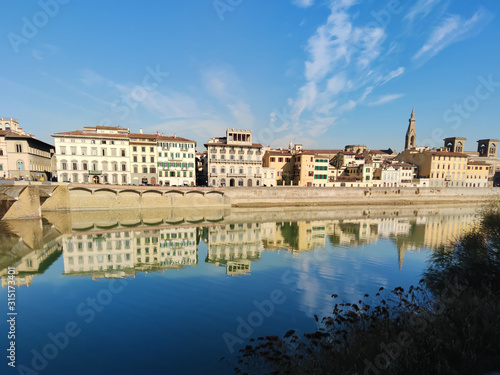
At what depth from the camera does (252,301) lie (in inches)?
476

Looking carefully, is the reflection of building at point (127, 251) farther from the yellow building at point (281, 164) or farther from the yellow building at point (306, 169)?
the yellow building at point (281, 164)

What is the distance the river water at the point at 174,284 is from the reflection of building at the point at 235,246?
116 millimetres

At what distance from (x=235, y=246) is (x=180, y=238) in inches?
273

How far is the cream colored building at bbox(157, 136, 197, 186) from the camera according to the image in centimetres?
5056

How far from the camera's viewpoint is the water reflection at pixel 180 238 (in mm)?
18641

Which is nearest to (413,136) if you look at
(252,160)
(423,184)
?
(423,184)

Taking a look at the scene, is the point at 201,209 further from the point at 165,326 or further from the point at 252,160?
the point at 165,326

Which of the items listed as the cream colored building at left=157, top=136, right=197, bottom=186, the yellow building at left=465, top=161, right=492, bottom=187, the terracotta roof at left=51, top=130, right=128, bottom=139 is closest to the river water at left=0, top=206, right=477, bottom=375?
the cream colored building at left=157, top=136, right=197, bottom=186

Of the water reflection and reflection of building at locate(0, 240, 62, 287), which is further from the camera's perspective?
the water reflection

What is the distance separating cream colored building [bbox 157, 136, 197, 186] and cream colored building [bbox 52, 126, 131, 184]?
6.61 meters

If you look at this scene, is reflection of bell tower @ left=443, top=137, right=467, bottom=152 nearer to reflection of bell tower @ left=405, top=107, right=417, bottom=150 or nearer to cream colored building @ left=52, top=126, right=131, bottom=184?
reflection of bell tower @ left=405, top=107, right=417, bottom=150

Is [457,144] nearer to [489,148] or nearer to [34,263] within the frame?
[489,148]

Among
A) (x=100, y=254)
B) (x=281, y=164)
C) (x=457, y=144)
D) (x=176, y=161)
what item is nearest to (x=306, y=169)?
(x=281, y=164)

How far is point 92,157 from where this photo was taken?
4681cm
